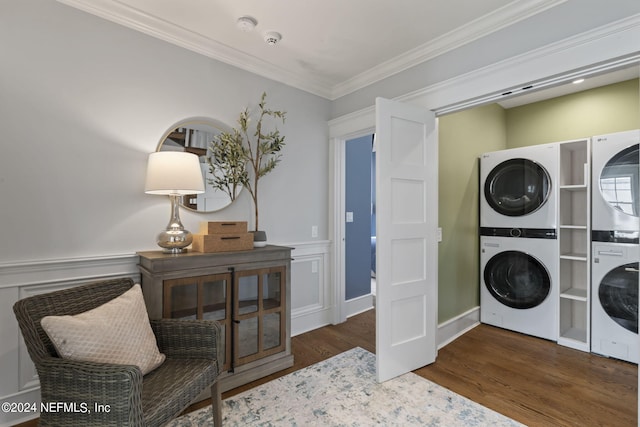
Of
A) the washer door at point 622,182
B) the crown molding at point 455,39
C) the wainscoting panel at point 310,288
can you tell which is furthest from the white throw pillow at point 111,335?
the washer door at point 622,182

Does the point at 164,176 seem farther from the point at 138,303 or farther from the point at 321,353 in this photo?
the point at 321,353

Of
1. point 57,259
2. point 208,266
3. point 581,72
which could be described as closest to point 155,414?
point 208,266

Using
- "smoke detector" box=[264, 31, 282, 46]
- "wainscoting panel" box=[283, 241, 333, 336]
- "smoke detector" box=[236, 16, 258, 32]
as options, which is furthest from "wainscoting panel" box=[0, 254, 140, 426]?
"smoke detector" box=[264, 31, 282, 46]

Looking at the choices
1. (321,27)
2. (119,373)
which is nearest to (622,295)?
(321,27)

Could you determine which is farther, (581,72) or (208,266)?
(208,266)

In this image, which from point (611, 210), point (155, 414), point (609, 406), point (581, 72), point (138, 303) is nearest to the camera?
point (155, 414)

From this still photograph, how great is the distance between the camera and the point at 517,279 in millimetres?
3141

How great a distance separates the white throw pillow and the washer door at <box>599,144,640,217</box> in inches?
136

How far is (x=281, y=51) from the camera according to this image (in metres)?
2.57

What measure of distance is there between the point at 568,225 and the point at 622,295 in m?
0.74

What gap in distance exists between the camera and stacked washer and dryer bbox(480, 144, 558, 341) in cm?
291

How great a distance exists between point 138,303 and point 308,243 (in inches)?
69.0

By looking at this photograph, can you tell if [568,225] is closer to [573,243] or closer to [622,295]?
[573,243]

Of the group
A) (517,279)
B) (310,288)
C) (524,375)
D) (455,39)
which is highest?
(455,39)
